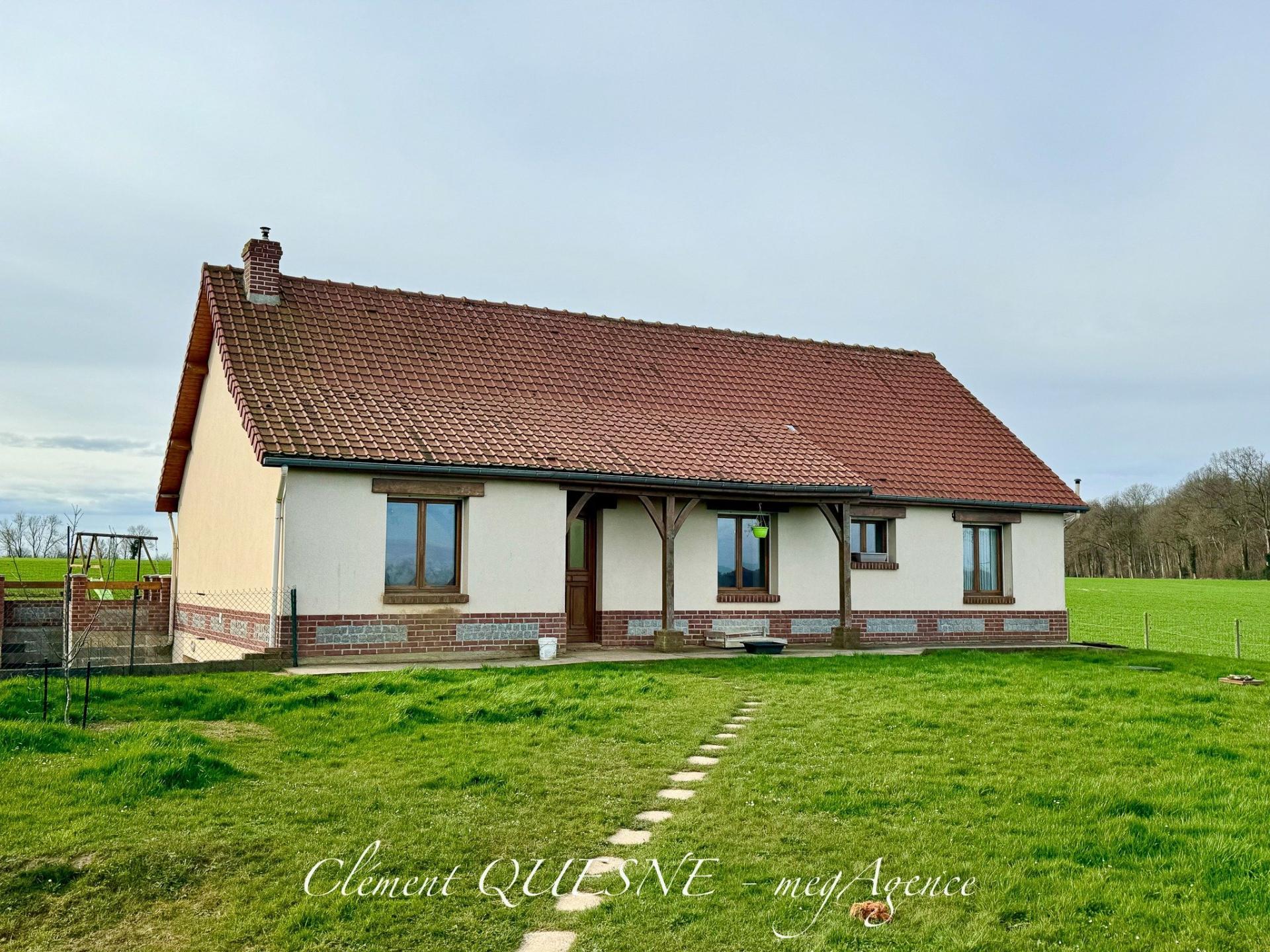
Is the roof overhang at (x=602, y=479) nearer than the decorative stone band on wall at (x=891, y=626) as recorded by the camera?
Yes

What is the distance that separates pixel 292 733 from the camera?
9141 mm

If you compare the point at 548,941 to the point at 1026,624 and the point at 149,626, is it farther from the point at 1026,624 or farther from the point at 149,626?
the point at 1026,624

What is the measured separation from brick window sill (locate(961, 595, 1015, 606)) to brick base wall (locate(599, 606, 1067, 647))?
171mm

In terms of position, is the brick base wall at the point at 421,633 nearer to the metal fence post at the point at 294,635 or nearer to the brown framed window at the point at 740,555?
the metal fence post at the point at 294,635

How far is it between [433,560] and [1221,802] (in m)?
10.9

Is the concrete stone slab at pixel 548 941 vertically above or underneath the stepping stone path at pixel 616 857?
underneath

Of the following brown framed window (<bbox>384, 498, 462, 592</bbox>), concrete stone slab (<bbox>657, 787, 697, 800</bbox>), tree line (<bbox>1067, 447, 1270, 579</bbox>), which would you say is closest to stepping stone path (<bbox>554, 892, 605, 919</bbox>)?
concrete stone slab (<bbox>657, 787, 697, 800</bbox>)

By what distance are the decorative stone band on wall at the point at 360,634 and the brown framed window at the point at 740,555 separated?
5680 mm

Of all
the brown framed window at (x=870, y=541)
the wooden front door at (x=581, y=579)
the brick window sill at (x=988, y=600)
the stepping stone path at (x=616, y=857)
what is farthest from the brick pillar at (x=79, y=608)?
the brick window sill at (x=988, y=600)

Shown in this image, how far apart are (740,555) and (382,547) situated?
627 centimetres

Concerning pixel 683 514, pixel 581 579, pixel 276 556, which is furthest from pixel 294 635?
pixel 683 514

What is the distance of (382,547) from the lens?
1486 cm

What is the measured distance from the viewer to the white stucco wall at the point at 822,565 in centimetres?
1720

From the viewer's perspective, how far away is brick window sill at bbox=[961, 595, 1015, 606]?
20062mm
